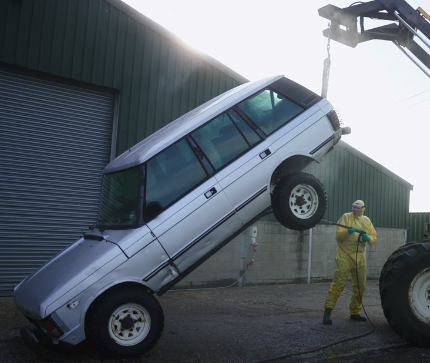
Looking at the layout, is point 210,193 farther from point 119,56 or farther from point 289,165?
point 119,56

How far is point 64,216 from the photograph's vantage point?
34.0 ft

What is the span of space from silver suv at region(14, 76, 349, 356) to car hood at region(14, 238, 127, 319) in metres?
0.01

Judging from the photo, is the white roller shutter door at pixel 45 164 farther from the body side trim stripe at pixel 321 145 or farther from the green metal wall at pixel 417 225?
the green metal wall at pixel 417 225

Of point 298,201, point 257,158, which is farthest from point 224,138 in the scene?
point 298,201

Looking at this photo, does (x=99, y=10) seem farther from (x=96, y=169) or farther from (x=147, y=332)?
(x=147, y=332)

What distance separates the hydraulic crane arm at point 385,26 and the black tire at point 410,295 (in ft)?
11.6

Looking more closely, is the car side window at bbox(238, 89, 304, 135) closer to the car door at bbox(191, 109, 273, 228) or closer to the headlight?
the car door at bbox(191, 109, 273, 228)

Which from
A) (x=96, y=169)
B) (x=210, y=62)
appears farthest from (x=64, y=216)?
(x=210, y=62)

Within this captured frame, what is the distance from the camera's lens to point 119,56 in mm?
10852

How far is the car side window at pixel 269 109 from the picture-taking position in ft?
20.4

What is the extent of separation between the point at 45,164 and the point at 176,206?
5503 millimetres

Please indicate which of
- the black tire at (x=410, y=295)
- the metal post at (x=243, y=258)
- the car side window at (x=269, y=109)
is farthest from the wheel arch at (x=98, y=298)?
the metal post at (x=243, y=258)

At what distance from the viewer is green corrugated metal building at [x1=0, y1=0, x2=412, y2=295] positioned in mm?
9719

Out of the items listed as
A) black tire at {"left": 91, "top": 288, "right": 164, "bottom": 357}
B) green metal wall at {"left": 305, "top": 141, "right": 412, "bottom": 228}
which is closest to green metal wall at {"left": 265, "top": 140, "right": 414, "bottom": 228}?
green metal wall at {"left": 305, "top": 141, "right": 412, "bottom": 228}
